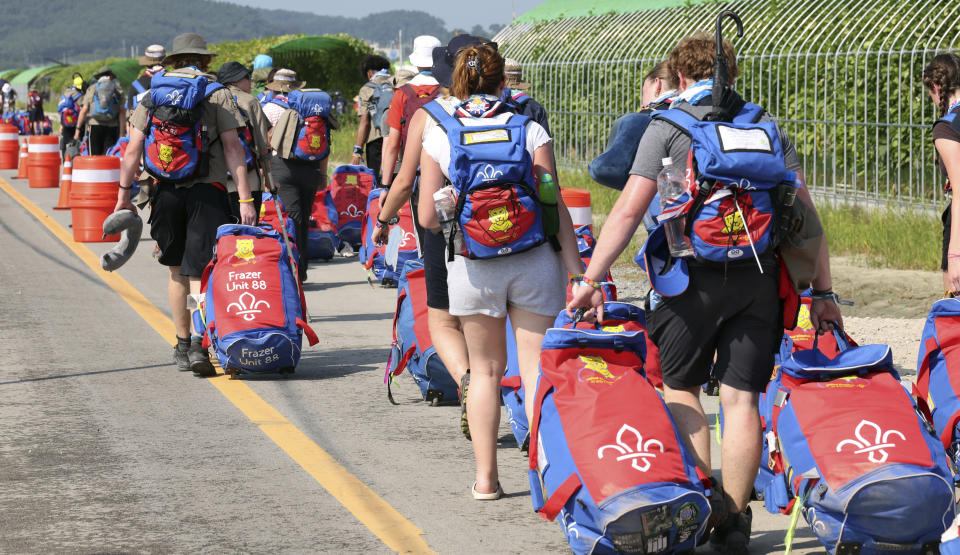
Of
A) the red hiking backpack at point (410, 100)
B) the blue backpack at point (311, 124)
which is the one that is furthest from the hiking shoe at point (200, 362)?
the blue backpack at point (311, 124)

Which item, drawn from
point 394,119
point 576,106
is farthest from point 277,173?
point 576,106

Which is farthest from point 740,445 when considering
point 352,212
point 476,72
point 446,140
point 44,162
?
point 44,162

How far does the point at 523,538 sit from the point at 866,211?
10.4 metres

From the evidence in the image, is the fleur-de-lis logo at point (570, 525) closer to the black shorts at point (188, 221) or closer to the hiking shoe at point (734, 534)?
the hiking shoe at point (734, 534)

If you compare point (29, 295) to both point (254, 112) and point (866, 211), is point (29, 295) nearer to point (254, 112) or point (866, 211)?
point (254, 112)

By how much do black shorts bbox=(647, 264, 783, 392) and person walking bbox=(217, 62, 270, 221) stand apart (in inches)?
166

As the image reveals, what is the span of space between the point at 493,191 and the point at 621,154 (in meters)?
0.52

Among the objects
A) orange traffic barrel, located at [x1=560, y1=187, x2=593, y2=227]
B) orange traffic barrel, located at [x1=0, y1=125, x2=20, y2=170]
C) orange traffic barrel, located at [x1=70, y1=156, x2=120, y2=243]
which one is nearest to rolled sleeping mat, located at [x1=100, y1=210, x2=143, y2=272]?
orange traffic barrel, located at [x1=560, y1=187, x2=593, y2=227]

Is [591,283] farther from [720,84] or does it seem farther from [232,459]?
[232,459]

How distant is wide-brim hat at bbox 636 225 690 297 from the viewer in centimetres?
465

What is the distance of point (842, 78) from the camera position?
15672 mm

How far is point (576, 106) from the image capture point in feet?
70.8

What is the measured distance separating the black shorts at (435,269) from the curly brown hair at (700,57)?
1.60 m

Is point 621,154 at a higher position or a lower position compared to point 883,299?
higher
